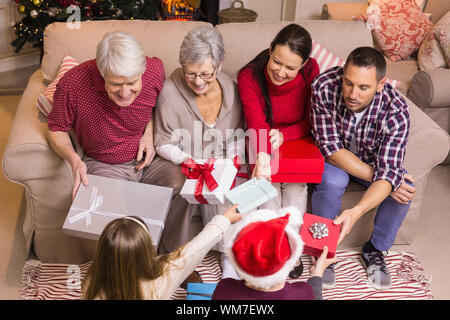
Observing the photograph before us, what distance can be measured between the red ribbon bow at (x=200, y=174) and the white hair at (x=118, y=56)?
44 centimetres

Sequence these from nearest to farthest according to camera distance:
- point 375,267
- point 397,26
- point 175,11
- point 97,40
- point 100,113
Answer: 1. point 100,113
2. point 375,267
3. point 97,40
4. point 397,26
5. point 175,11

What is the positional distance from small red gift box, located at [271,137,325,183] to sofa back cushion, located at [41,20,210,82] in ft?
2.56

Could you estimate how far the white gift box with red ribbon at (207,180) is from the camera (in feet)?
6.61

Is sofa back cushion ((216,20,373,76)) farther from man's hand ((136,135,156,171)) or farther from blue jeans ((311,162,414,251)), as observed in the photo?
blue jeans ((311,162,414,251))

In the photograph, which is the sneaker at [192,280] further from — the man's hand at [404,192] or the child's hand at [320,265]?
the man's hand at [404,192]

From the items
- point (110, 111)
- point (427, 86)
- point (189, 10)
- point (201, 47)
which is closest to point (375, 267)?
point (427, 86)

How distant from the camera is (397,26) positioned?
3385 mm

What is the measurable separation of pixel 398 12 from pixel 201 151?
198 cm

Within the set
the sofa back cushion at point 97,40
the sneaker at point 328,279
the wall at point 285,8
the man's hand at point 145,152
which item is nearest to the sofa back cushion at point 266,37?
the sofa back cushion at point 97,40

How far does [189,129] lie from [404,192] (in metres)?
1.01

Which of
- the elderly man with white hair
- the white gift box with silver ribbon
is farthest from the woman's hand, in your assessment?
the elderly man with white hair

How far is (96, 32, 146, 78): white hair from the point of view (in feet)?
6.20

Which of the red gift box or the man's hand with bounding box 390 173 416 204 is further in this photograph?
the man's hand with bounding box 390 173 416 204

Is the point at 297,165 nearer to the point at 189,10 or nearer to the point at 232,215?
the point at 232,215
